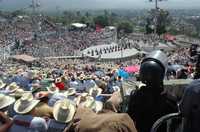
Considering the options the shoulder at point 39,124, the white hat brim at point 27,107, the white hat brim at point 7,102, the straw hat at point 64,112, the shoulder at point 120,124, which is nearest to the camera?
the shoulder at point 120,124

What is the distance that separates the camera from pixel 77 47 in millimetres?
71438

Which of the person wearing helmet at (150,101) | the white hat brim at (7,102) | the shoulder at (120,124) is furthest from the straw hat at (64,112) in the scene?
the shoulder at (120,124)

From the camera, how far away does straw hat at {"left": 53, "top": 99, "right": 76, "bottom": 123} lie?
4918mm

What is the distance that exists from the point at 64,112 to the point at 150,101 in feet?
3.40

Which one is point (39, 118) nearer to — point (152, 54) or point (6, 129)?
point (6, 129)

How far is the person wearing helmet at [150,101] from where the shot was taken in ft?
13.6

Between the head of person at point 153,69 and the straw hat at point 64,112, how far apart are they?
990 millimetres

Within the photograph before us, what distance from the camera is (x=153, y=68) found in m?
4.04

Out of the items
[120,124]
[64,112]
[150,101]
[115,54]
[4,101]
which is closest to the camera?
[120,124]

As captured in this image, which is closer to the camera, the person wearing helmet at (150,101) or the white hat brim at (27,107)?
the person wearing helmet at (150,101)

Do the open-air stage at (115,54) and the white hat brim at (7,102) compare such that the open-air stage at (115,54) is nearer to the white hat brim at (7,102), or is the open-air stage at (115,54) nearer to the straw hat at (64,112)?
the white hat brim at (7,102)

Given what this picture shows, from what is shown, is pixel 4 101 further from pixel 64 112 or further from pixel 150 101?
pixel 150 101

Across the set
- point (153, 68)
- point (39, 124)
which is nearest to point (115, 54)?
point (39, 124)

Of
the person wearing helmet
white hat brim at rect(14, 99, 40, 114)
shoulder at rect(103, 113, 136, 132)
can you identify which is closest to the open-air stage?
white hat brim at rect(14, 99, 40, 114)
